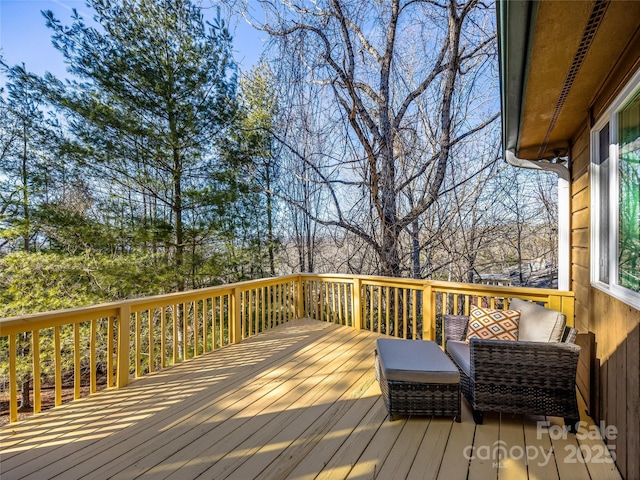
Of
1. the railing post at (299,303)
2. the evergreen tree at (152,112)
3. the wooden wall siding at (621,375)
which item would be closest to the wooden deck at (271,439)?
the wooden wall siding at (621,375)

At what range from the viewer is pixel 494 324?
8.78 feet

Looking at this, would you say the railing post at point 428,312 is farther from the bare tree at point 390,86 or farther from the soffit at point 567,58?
the soffit at point 567,58

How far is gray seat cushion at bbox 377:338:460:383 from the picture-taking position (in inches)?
85.2

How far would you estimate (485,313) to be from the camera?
110 inches

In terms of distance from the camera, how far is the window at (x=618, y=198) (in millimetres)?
1657

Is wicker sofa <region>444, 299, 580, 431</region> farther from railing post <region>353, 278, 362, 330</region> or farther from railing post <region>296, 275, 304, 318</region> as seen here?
railing post <region>296, 275, 304, 318</region>

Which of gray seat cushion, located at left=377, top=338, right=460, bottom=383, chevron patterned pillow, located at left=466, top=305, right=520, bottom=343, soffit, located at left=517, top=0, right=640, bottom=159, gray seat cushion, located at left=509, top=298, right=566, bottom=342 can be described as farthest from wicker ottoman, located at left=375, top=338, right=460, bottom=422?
soffit, located at left=517, top=0, right=640, bottom=159

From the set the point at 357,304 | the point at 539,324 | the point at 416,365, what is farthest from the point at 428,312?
the point at 416,365

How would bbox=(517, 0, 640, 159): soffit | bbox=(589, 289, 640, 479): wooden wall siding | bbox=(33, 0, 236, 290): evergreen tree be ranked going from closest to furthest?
1. bbox=(517, 0, 640, 159): soffit
2. bbox=(589, 289, 640, 479): wooden wall siding
3. bbox=(33, 0, 236, 290): evergreen tree

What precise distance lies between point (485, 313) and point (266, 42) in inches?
231

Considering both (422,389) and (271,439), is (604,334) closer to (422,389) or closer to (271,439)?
(422,389)

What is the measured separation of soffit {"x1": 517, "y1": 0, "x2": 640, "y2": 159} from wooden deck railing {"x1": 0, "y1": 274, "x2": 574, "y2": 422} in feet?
5.76

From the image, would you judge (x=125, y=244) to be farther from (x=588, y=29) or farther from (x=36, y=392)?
(x=588, y=29)

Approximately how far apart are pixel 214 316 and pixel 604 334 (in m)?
3.52
